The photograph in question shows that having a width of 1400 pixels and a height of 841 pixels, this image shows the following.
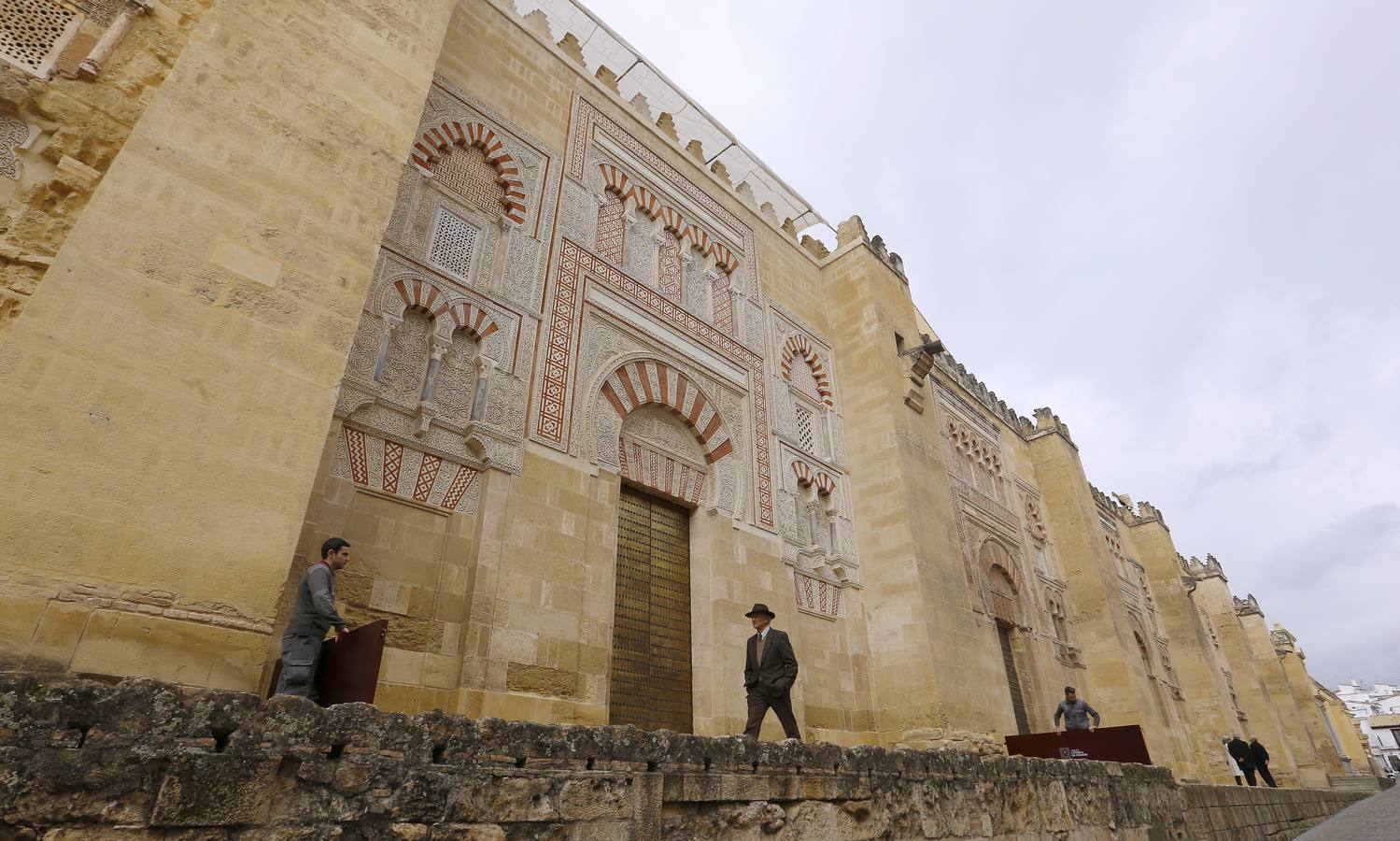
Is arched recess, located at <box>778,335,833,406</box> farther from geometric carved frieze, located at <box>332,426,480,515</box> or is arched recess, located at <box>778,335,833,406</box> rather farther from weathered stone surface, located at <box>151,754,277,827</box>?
weathered stone surface, located at <box>151,754,277,827</box>

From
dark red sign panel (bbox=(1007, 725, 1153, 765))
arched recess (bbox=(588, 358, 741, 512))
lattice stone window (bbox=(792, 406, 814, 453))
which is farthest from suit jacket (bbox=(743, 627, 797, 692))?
lattice stone window (bbox=(792, 406, 814, 453))

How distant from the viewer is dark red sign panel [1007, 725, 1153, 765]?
5.75 m

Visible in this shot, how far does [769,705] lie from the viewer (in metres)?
4.49

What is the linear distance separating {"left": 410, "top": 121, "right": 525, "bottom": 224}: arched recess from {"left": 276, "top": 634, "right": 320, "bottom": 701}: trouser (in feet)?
12.5

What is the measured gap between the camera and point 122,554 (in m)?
2.58

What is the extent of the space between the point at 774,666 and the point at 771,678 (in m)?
0.07

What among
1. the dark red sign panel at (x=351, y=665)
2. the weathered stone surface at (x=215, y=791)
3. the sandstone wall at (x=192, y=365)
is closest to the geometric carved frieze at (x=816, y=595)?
the dark red sign panel at (x=351, y=665)

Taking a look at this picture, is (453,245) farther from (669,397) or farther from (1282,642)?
(1282,642)

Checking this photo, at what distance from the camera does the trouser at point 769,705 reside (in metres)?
4.34

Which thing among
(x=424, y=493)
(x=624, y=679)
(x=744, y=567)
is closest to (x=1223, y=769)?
(x=744, y=567)

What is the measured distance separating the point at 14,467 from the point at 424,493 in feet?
6.93

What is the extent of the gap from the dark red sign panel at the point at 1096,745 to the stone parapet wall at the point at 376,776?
3289 mm

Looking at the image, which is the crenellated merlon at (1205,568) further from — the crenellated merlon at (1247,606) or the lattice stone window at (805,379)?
the lattice stone window at (805,379)

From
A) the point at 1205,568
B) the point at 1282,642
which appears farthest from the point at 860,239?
the point at 1282,642
